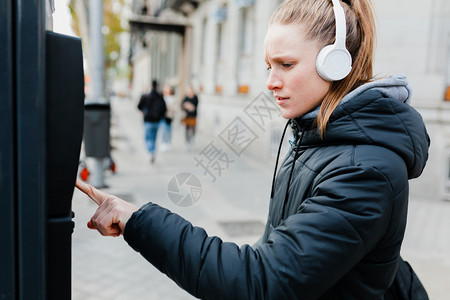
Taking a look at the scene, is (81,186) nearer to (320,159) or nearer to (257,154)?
(320,159)

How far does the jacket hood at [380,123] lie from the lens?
3.83 ft

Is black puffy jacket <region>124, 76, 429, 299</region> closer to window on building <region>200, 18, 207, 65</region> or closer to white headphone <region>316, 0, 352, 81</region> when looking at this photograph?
white headphone <region>316, 0, 352, 81</region>

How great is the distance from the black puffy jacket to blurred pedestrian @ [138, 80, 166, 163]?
940 cm

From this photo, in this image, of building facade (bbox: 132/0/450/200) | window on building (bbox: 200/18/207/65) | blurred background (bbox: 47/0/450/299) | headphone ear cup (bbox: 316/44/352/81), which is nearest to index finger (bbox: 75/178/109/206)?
blurred background (bbox: 47/0/450/299)

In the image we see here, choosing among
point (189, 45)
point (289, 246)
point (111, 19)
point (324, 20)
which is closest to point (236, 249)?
point (289, 246)

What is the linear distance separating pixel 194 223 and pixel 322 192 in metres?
4.71

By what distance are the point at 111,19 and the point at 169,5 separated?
16.9ft

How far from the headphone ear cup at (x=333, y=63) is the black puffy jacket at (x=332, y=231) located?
0.07m

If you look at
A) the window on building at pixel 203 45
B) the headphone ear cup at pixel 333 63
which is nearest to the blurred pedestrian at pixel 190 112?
the window on building at pixel 203 45

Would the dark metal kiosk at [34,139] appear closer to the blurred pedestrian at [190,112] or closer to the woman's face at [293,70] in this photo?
the woman's face at [293,70]

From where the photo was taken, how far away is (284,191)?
4.58ft

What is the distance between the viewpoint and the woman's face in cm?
121

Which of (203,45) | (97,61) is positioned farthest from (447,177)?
(203,45)

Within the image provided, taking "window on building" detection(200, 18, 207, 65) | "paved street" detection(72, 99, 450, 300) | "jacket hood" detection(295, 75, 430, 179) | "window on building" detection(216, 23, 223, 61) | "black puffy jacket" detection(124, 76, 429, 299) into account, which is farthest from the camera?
"window on building" detection(200, 18, 207, 65)
